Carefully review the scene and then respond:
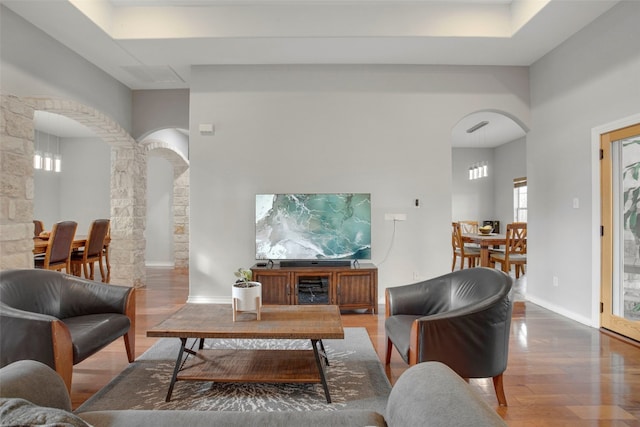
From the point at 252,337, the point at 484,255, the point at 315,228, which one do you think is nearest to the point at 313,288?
the point at 315,228

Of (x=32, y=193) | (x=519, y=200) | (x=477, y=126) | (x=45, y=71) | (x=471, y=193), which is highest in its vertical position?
(x=477, y=126)

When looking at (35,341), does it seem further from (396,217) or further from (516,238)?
(516,238)

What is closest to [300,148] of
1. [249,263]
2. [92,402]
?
[249,263]

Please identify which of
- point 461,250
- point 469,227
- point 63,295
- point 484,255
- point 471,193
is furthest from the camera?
point 471,193

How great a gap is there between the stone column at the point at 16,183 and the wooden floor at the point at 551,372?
4.11 ft

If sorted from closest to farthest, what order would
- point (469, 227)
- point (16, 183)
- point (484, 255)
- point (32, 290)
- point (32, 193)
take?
1. point (32, 290)
2. point (16, 183)
3. point (32, 193)
4. point (484, 255)
5. point (469, 227)

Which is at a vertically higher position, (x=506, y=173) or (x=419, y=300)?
(x=506, y=173)

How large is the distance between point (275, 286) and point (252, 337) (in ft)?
6.31

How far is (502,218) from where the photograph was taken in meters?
8.70

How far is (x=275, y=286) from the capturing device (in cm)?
397

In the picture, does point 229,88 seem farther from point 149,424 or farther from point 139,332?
point 149,424

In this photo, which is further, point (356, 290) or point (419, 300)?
point (356, 290)

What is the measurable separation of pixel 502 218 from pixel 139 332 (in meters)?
8.21

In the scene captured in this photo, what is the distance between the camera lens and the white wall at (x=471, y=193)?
912 cm
